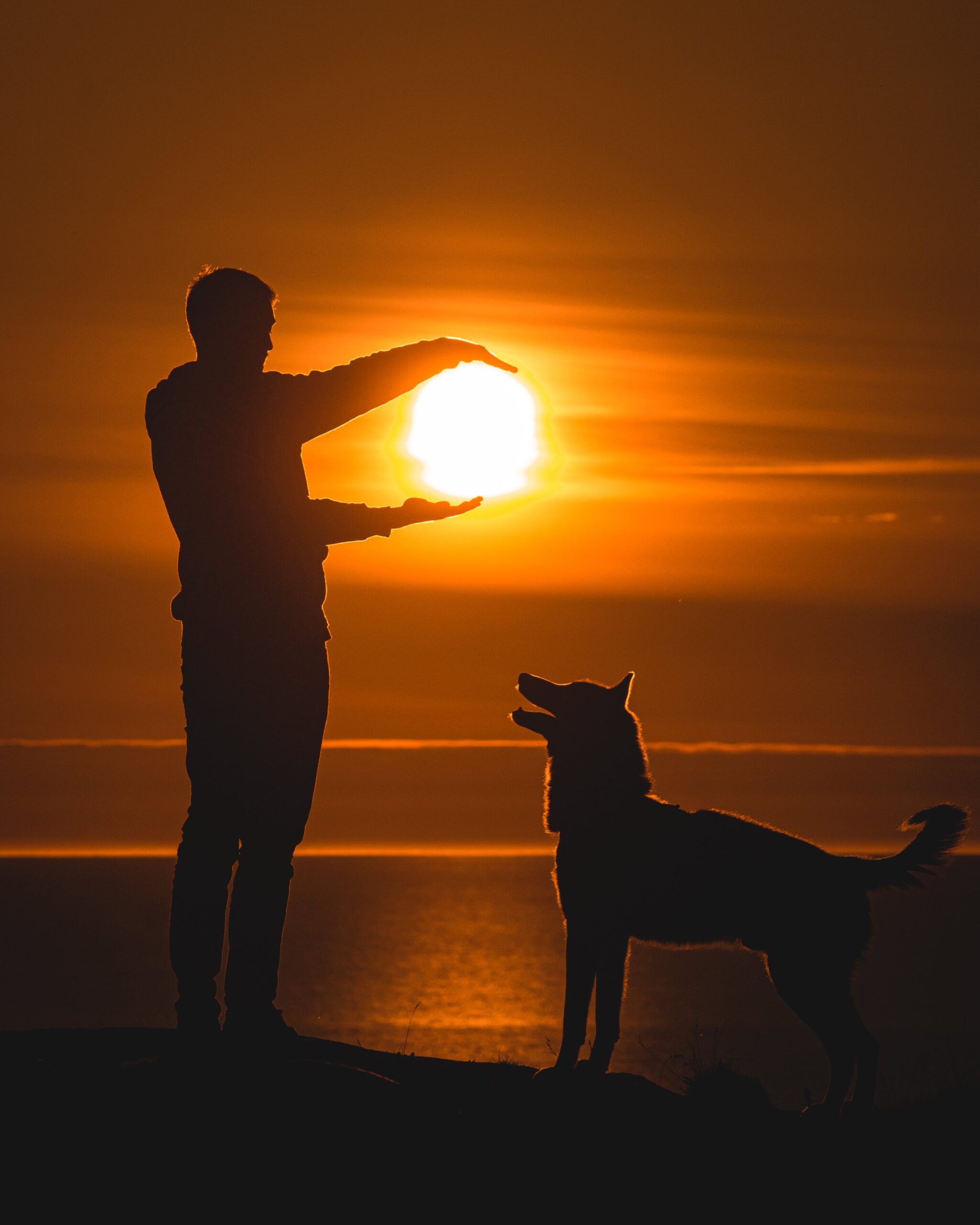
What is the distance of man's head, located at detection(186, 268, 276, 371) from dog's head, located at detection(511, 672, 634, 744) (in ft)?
8.10

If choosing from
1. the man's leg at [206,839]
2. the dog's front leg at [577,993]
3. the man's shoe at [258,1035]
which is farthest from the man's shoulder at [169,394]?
the dog's front leg at [577,993]

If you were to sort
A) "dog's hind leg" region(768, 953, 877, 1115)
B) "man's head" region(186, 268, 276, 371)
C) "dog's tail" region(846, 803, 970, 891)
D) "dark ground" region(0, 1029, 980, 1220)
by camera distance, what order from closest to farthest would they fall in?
"dark ground" region(0, 1029, 980, 1220), "man's head" region(186, 268, 276, 371), "dog's hind leg" region(768, 953, 877, 1115), "dog's tail" region(846, 803, 970, 891)

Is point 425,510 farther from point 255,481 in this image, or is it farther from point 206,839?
point 206,839

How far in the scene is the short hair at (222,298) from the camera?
5043 millimetres

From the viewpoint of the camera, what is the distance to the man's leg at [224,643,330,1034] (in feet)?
16.4

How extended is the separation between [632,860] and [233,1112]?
96.6 inches

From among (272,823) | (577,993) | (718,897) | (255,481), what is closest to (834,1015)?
(718,897)

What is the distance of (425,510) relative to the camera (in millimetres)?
5242

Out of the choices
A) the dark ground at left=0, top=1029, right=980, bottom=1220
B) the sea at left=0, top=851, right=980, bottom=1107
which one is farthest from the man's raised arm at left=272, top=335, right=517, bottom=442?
the sea at left=0, top=851, right=980, bottom=1107

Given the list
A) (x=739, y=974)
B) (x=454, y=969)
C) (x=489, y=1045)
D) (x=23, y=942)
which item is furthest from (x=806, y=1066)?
(x=23, y=942)

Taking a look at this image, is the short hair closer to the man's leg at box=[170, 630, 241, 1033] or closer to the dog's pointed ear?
the man's leg at box=[170, 630, 241, 1033]

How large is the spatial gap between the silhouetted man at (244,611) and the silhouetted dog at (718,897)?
1.66m

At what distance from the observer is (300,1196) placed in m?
4.14

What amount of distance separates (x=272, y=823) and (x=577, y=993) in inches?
73.4
